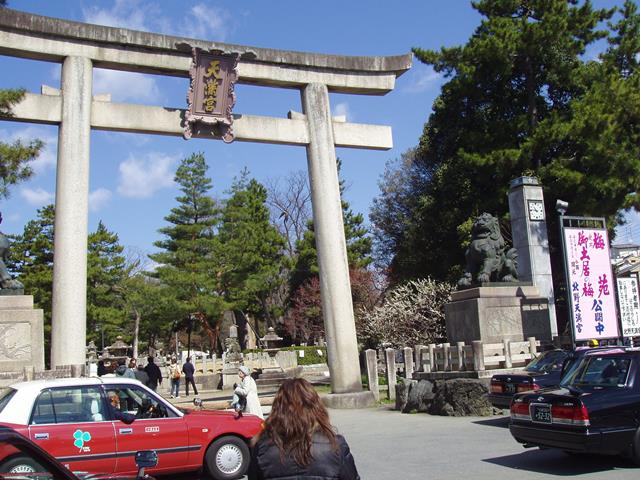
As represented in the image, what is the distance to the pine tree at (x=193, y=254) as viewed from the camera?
46.2 metres

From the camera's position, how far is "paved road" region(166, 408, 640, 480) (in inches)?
310

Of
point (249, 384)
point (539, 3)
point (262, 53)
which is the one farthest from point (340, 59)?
point (539, 3)

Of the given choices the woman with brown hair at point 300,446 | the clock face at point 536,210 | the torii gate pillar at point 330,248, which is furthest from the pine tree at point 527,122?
the woman with brown hair at point 300,446

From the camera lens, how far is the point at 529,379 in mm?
12055

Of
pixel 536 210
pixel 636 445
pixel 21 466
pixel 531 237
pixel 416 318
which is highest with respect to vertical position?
pixel 536 210

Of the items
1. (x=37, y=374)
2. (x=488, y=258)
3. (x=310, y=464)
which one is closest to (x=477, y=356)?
(x=488, y=258)

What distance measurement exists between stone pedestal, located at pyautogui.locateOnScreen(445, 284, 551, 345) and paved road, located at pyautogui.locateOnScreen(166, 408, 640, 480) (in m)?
4.09

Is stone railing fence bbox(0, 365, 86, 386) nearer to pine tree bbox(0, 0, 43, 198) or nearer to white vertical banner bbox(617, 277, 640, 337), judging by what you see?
pine tree bbox(0, 0, 43, 198)

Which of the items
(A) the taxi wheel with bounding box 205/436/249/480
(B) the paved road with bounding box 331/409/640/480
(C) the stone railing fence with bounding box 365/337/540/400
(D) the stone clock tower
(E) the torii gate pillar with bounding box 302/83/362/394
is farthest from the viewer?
(D) the stone clock tower

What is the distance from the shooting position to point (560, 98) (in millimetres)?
29266

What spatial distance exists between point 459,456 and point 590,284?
7701 mm

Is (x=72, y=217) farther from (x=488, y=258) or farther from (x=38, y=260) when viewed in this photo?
(x=38, y=260)

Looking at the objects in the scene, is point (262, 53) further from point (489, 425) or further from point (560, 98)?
point (560, 98)

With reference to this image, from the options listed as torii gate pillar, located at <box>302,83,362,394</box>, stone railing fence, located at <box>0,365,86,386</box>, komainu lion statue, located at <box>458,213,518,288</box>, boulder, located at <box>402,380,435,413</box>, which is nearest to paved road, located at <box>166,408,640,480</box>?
boulder, located at <box>402,380,435,413</box>
